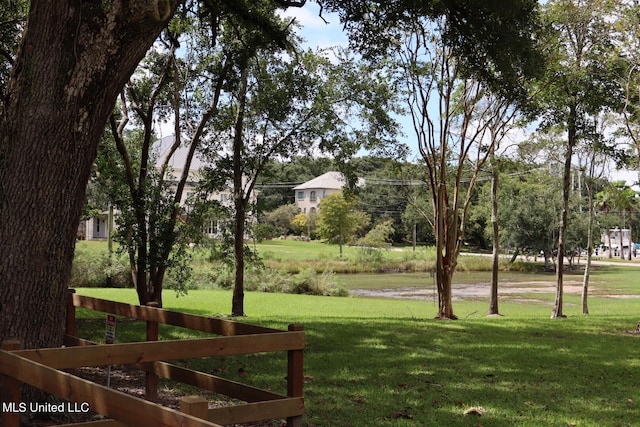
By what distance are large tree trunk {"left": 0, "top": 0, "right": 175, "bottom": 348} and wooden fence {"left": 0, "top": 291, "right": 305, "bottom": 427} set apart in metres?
1.50

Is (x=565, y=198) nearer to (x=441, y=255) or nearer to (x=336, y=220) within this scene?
(x=441, y=255)

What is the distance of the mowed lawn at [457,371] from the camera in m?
7.19

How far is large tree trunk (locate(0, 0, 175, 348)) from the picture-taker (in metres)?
5.99

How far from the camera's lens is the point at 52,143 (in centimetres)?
604

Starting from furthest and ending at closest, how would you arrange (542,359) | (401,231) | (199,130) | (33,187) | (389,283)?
(401,231), (389,283), (199,130), (542,359), (33,187)

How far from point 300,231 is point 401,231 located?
43.1 ft

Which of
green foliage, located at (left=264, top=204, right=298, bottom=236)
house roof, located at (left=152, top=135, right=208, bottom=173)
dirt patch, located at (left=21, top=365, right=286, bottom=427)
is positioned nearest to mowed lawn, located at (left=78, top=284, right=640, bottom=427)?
dirt patch, located at (left=21, top=365, right=286, bottom=427)

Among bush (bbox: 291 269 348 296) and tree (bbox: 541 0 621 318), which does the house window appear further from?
bush (bbox: 291 269 348 296)

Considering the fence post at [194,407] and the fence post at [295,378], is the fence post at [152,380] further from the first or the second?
the fence post at [194,407]

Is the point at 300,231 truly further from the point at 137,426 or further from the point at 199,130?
the point at 137,426

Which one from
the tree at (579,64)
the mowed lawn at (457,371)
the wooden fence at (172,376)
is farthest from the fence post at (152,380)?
the tree at (579,64)

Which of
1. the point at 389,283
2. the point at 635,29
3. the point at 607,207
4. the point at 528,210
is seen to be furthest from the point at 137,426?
the point at 607,207

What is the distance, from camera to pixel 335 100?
18.7 m

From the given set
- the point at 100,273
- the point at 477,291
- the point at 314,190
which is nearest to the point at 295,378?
the point at 100,273
